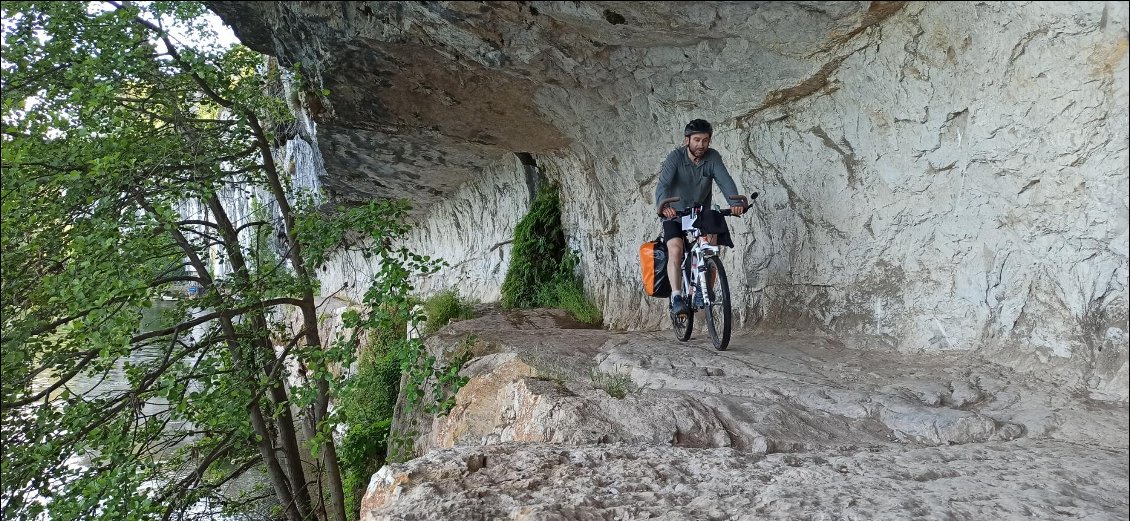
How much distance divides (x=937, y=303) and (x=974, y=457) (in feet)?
5.98

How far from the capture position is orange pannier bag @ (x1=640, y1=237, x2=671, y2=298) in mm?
5688

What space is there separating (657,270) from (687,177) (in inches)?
32.6

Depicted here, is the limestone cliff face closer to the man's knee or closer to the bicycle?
the bicycle

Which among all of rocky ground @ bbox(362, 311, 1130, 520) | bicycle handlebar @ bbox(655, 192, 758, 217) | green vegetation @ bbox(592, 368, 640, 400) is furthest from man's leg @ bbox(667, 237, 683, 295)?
green vegetation @ bbox(592, 368, 640, 400)

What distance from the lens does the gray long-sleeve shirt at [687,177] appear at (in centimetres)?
530

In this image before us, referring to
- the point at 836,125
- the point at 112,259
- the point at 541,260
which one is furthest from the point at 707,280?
the point at 541,260

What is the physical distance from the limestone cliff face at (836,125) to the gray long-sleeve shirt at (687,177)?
75cm

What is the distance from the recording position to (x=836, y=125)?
200 inches

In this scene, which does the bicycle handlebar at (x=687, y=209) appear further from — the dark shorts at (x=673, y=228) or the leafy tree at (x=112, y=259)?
the leafy tree at (x=112, y=259)

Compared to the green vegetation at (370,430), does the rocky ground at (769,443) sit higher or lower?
higher

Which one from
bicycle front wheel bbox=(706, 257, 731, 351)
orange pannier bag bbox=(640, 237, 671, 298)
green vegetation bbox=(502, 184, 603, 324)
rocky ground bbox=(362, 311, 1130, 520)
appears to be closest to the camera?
rocky ground bbox=(362, 311, 1130, 520)

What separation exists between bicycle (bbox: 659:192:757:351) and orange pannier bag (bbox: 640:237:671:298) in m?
0.28

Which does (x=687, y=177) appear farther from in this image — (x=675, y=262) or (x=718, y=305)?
(x=718, y=305)

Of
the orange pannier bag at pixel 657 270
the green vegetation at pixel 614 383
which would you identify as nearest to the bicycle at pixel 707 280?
the orange pannier bag at pixel 657 270
